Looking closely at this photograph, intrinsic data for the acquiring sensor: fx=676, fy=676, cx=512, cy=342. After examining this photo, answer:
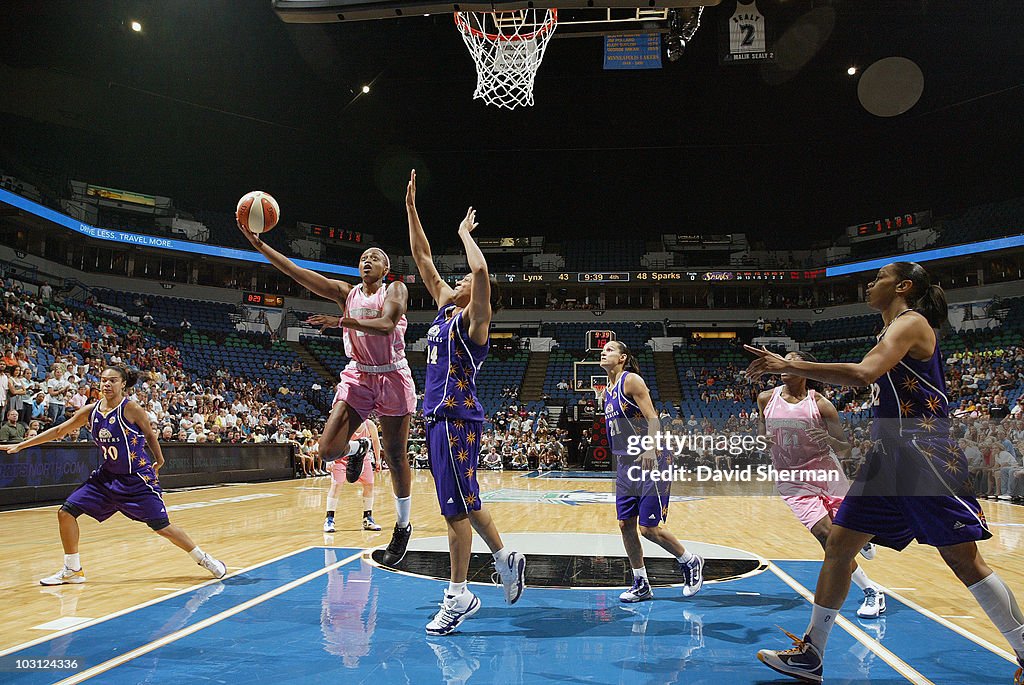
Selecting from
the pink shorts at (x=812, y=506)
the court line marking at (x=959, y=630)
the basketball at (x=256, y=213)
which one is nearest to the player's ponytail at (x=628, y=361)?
the pink shorts at (x=812, y=506)

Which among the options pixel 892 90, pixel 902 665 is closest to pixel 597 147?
pixel 892 90

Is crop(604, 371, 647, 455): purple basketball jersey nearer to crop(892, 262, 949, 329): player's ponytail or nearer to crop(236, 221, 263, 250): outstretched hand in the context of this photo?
crop(892, 262, 949, 329): player's ponytail

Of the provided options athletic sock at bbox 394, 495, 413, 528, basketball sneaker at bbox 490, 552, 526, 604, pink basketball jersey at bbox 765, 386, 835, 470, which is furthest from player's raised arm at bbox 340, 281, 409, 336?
pink basketball jersey at bbox 765, 386, 835, 470

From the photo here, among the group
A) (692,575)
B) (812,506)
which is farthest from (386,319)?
(812,506)

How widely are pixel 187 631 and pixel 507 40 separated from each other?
8.63 metres

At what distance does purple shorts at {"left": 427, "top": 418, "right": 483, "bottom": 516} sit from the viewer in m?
4.08

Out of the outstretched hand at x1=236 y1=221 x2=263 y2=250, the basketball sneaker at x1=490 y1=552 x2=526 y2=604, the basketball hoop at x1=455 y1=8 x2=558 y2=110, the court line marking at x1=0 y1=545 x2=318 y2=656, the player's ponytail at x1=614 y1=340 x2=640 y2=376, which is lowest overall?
the court line marking at x1=0 y1=545 x2=318 y2=656

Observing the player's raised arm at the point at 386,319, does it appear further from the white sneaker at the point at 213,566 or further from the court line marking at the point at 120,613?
the white sneaker at the point at 213,566

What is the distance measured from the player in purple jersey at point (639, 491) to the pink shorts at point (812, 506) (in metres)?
0.80

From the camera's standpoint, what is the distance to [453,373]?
165 inches

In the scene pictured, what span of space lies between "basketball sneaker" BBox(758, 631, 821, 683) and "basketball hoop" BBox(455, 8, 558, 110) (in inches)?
316

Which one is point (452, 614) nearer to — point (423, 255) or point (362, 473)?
point (423, 255)

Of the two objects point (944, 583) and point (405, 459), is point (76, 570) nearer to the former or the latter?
point (405, 459)

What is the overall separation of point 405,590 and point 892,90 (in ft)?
79.2
